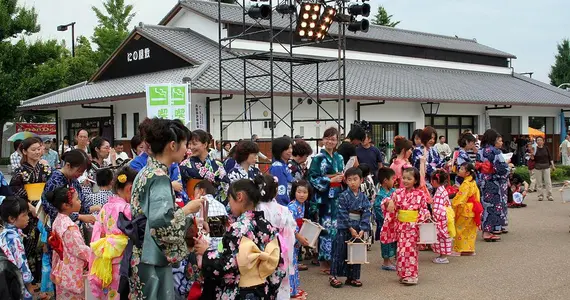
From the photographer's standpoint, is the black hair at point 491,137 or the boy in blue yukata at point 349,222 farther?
the black hair at point 491,137

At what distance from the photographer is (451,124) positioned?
23203 mm

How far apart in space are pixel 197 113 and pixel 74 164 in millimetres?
10795

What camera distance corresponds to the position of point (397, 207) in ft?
21.6

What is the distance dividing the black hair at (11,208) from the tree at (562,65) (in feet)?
156

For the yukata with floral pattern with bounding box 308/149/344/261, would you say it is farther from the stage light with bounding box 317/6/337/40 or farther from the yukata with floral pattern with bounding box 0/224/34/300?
the stage light with bounding box 317/6/337/40

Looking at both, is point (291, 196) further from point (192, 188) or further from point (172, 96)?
point (172, 96)

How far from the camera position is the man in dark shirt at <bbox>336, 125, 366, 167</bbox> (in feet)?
25.1

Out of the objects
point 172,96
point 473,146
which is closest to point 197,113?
point 172,96

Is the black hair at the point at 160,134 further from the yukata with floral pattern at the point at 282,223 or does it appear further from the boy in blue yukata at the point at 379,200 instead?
the boy in blue yukata at the point at 379,200

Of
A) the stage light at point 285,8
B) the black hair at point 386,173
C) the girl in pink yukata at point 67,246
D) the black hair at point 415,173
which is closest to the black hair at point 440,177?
the black hair at point 386,173

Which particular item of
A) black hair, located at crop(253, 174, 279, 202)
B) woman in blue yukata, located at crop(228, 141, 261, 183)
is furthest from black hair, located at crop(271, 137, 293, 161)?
black hair, located at crop(253, 174, 279, 202)

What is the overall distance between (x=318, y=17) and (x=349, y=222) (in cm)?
715

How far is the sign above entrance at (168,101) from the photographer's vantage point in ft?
37.7

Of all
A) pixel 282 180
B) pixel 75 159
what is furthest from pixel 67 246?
pixel 282 180
